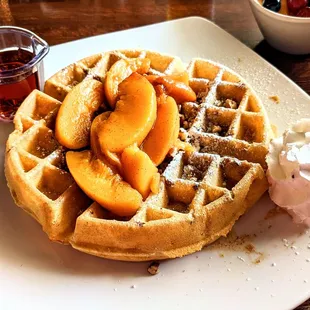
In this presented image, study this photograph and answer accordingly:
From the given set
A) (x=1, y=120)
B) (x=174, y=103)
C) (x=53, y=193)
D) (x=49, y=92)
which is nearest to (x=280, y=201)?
(x=174, y=103)

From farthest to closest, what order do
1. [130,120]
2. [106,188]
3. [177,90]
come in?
[177,90], [130,120], [106,188]

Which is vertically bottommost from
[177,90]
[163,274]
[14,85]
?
[163,274]

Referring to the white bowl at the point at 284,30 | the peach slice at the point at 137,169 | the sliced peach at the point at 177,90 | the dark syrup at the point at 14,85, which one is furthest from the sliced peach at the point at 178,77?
the white bowl at the point at 284,30

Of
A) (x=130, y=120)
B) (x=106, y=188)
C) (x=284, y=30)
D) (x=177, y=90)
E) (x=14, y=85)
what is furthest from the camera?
(x=284, y=30)

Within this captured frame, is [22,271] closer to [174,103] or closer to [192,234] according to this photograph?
[192,234]

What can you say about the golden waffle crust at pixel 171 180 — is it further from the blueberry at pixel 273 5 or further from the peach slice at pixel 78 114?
the blueberry at pixel 273 5

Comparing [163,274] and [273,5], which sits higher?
[273,5]

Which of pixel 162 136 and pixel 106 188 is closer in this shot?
pixel 106 188

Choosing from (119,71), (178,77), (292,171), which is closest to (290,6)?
(178,77)

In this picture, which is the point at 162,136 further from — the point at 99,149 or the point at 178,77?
the point at 178,77
